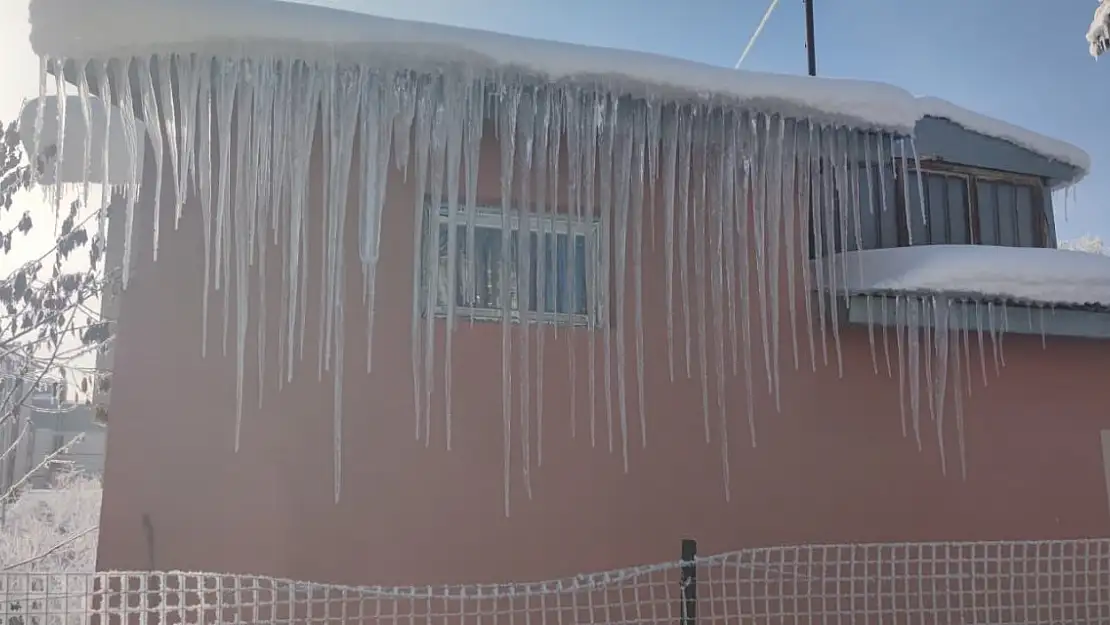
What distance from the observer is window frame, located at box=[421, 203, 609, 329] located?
420 centimetres

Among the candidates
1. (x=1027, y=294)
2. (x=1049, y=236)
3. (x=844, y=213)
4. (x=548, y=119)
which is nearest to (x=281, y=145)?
(x=548, y=119)

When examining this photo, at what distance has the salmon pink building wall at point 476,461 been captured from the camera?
3.77 meters

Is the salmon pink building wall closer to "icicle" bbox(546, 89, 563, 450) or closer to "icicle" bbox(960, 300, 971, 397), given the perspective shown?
"icicle" bbox(546, 89, 563, 450)

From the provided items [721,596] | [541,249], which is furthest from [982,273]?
[541,249]

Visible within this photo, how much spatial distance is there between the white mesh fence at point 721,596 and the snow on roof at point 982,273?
1368 mm

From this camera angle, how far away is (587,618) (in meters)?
3.99

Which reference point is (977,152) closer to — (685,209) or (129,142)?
(685,209)

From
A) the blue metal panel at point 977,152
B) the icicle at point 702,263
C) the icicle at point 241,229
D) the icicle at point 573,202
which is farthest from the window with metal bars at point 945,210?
the icicle at point 241,229

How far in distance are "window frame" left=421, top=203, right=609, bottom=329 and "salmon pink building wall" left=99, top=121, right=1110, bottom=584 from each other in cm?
8

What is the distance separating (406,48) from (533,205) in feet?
3.38

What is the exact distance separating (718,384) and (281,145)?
2493 mm

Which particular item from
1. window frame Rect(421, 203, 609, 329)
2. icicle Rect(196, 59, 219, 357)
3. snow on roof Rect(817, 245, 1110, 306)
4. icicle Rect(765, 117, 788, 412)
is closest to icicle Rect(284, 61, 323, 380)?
icicle Rect(196, 59, 219, 357)

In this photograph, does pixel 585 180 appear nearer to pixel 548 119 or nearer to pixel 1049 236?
pixel 548 119

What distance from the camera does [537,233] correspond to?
4227 mm
